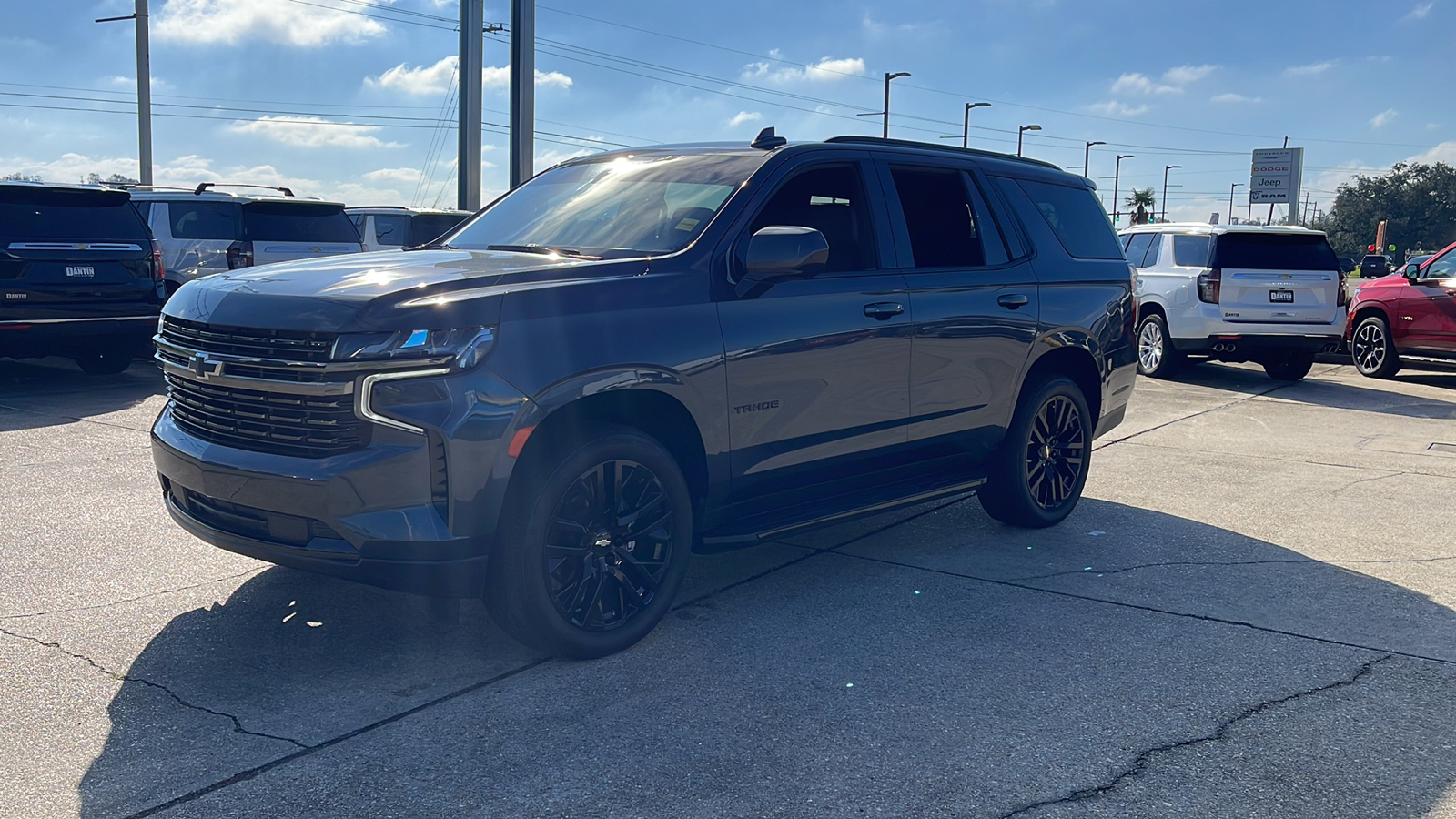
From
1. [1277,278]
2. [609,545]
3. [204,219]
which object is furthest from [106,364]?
[1277,278]

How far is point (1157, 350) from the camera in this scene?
14375 millimetres

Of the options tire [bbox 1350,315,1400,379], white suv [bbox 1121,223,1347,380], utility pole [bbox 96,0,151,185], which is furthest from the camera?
utility pole [bbox 96,0,151,185]

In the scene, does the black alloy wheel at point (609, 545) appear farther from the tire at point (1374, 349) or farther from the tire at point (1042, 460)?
the tire at point (1374, 349)

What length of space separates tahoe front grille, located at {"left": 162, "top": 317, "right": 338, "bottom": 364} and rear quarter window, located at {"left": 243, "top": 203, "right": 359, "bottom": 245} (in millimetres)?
10431

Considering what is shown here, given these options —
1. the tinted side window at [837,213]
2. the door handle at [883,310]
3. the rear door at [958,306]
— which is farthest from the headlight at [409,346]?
the rear door at [958,306]

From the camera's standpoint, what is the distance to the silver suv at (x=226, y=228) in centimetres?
1391

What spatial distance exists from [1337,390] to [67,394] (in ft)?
43.6

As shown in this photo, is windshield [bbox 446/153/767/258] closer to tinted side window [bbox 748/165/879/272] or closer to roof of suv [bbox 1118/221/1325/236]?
tinted side window [bbox 748/165/879/272]

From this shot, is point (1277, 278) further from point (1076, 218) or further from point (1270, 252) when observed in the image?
point (1076, 218)

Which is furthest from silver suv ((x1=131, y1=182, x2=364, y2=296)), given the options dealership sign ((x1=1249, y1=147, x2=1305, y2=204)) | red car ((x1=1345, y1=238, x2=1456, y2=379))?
dealership sign ((x1=1249, y1=147, x2=1305, y2=204))

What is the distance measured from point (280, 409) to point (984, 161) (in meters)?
3.84

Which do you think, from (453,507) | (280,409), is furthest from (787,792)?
(280,409)

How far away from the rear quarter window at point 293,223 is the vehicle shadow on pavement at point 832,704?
9895 mm

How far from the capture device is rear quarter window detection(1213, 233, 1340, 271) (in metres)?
13.5
